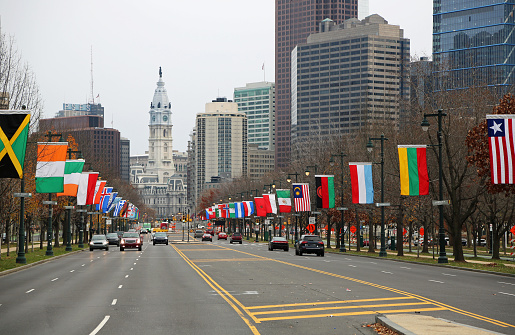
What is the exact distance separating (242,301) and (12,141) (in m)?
13.3

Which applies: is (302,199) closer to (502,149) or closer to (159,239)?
(159,239)

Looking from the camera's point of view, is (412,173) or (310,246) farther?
(310,246)

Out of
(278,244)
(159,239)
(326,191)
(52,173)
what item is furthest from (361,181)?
(159,239)

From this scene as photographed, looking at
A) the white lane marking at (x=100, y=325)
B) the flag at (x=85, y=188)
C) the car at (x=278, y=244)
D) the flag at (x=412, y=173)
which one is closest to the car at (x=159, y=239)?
the car at (x=278, y=244)

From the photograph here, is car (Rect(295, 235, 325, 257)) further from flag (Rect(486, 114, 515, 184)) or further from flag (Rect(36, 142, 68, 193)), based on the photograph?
flag (Rect(486, 114, 515, 184))

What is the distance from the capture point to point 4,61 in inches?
1859

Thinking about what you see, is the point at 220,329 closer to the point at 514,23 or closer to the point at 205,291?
the point at 205,291

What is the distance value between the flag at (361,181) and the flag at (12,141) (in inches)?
1152

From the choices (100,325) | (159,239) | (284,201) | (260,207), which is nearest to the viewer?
(100,325)

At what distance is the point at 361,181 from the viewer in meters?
55.7

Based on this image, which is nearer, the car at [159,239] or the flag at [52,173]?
the flag at [52,173]

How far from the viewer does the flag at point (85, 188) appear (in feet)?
204

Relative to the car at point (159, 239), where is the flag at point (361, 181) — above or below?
above

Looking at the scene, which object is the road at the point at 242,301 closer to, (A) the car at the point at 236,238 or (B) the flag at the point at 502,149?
(B) the flag at the point at 502,149
